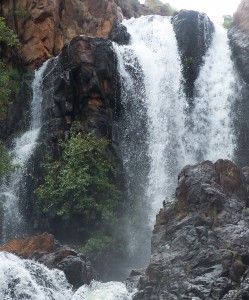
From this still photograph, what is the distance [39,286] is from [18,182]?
417 inches

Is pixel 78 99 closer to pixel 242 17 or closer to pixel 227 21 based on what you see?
pixel 227 21

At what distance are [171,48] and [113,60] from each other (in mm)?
4727

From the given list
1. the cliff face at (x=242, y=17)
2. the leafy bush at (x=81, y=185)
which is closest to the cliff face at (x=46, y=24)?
the cliff face at (x=242, y=17)

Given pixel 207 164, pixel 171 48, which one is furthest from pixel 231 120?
pixel 207 164

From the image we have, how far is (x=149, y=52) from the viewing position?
3006cm

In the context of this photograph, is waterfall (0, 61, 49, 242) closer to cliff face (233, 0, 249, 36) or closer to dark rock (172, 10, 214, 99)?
dark rock (172, 10, 214, 99)

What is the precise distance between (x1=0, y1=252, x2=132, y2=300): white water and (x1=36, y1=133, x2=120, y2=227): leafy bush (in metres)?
6.04

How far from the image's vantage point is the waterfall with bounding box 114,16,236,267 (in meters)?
23.4

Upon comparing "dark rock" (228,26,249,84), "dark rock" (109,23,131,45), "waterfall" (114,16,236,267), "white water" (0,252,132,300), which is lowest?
"white water" (0,252,132,300)

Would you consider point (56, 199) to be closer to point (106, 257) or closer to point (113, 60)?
point (106, 257)

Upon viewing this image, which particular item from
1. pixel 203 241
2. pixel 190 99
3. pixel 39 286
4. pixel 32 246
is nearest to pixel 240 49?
pixel 190 99

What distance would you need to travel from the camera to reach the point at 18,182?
23.6m

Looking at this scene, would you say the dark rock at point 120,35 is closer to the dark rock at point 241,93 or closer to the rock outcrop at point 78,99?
the rock outcrop at point 78,99

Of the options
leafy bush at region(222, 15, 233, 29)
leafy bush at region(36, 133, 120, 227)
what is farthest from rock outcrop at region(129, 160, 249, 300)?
leafy bush at region(222, 15, 233, 29)
